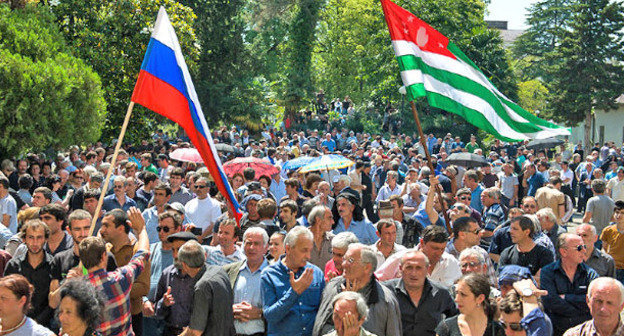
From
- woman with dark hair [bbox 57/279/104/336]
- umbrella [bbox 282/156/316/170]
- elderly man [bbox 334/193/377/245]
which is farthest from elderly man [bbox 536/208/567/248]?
umbrella [bbox 282/156/316/170]

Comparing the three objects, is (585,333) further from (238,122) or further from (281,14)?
(281,14)

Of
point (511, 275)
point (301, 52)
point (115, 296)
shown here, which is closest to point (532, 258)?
point (511, 275)

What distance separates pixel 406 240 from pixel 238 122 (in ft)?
99.1

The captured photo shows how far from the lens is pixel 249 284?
7.12m

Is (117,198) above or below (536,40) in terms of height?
below

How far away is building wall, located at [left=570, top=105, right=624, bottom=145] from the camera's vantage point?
5553cm

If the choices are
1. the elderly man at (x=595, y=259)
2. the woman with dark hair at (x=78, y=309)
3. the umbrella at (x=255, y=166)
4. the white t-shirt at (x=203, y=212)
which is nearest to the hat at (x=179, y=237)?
the woman with dark hair at (x=78, y=309)

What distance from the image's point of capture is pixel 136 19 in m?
24.0

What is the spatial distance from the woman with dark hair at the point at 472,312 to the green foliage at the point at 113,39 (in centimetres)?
1830

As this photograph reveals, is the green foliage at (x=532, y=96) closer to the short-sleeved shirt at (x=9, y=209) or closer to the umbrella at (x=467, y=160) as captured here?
the umbrella at (x=467, y=160)

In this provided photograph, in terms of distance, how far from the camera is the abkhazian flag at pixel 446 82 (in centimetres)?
1011

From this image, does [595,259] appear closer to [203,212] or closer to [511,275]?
[511,275]

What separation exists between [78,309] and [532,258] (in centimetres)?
→ 483

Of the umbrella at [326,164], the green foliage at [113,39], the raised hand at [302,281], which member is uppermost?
the green foliage at [113,39]
